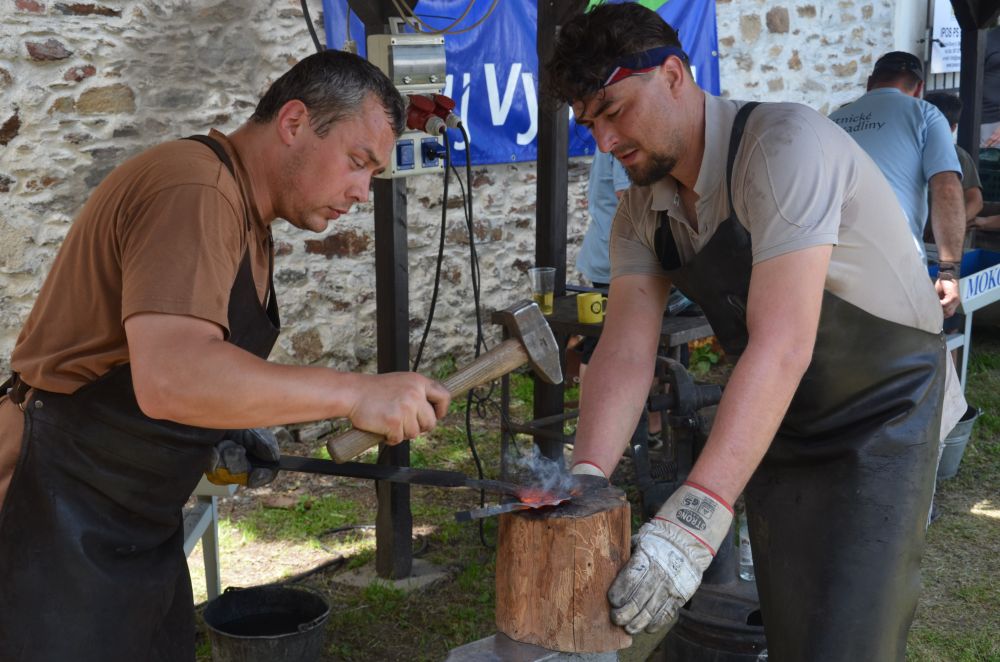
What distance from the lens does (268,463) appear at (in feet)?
8.46

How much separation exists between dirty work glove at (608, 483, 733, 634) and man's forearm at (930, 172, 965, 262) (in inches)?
150

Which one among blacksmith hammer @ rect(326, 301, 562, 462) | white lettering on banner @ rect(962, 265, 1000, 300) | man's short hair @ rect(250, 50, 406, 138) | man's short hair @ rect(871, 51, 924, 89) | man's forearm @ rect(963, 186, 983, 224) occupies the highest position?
man's short hair @ rect(871, 51, 924, 89)

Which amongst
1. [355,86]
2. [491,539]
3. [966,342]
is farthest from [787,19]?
[355,86]

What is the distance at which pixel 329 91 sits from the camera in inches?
87.1

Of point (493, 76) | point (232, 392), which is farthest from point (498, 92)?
point (232, 392)

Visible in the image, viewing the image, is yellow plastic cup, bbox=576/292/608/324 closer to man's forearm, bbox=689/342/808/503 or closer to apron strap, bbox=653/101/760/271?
apron strap, bbox=653/101/760/271

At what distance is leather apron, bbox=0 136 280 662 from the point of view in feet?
7.07

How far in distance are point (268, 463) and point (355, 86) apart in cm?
96

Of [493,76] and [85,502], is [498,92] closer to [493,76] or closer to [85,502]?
[493,76]

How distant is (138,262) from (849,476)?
1.62 m

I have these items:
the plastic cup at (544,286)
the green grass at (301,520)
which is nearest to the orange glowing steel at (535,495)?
the plastic cup at (544,286)

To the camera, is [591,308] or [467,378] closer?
[467,378]

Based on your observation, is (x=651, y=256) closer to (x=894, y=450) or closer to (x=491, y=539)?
(x=894, y=450)

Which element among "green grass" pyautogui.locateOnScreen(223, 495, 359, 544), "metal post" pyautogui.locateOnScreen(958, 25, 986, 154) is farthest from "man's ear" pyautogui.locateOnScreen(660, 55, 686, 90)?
"metal post" pyautogui.locateOnScreen(958, 25, 986, 154)
